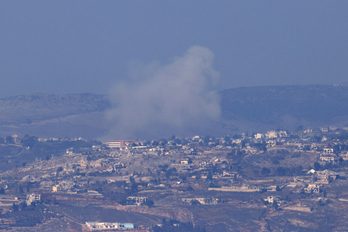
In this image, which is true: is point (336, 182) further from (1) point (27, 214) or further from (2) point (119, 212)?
(1) point (27, 214)

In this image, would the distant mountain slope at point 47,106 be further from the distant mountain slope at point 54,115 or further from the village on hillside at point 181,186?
the village on hillside at point 181,186

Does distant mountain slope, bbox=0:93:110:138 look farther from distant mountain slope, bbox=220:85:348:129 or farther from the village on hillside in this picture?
the village on hillside

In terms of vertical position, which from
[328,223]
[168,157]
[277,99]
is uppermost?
[277,99]

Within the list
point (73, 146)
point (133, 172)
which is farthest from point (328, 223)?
point (73, 146)

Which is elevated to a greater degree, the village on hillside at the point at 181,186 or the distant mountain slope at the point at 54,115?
the distant mountain slope at the point at 54,115

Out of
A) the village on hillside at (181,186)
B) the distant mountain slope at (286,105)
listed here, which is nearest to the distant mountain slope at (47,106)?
the distant mountain slope at (286,105)

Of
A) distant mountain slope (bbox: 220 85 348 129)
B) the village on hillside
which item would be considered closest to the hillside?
distant mountain slope (bbox: 220 85 348 129)

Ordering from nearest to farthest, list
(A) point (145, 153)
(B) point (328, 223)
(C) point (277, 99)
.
A: (B) point (328, 223)
(A) point (145, 153)
(C) point (277, 99)

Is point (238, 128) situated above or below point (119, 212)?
above
